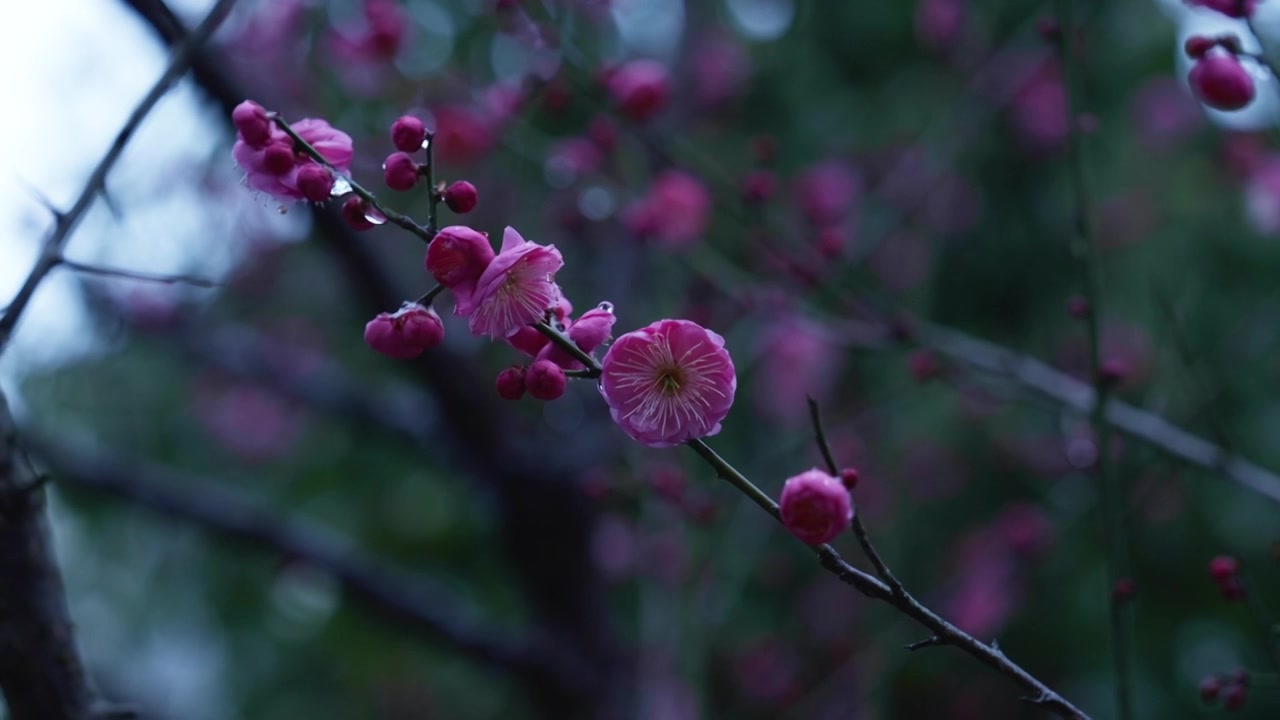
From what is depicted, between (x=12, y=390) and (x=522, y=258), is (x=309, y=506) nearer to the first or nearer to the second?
(x=12, y=390)

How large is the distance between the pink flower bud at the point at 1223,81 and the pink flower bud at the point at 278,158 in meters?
1.07

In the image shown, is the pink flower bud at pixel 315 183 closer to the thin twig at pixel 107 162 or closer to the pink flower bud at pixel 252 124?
the pink flower bud at pixel 252 124

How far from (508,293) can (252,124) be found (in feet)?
0.97

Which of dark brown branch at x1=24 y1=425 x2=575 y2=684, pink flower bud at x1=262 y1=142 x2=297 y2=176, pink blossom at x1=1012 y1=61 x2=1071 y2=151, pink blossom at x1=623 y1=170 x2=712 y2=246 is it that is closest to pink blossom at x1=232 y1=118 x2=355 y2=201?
pink flower bud at x1=262 y1=142 x2=297 y2=176

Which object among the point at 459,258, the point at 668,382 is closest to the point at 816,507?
the point at 668,382

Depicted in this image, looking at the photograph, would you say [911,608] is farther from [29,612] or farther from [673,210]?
[673,210]

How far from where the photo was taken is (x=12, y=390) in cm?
313

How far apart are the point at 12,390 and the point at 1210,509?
138 inches

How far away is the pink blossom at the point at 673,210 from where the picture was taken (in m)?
2.24

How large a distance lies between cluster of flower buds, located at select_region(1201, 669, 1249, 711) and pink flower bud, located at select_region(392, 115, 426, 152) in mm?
1008

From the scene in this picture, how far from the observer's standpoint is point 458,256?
85 centimetres

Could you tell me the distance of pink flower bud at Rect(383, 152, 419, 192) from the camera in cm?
93

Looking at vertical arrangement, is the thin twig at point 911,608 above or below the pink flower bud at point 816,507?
below

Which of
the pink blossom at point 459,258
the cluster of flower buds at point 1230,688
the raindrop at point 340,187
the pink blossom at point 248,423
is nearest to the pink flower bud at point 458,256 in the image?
the pink blossom at point 459,258
